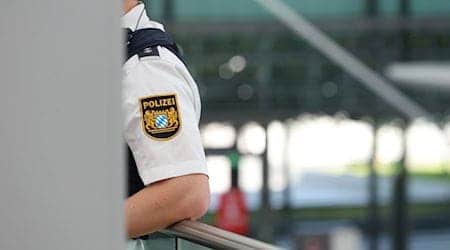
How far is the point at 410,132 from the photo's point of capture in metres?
11.8

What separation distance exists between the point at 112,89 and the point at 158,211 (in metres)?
0.77

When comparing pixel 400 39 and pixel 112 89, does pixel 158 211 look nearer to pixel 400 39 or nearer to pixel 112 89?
pixel 112 89

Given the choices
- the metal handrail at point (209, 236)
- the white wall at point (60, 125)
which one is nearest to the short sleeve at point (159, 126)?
A: the metal handrail at point (209, 236)

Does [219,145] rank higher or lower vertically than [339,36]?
lower

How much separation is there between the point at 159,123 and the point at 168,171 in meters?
0.07

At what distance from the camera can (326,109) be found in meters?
11.4

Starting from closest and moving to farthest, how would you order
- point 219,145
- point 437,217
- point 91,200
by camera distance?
point 91,200 → point 219,145 → point 437,217

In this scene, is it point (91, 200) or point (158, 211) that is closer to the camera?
point (91, 200)

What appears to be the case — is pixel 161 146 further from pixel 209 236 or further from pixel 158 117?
pixel 209 236

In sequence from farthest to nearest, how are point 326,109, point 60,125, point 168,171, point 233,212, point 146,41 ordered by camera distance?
point 326,109
point 233,212
point 146,41
point 168,171
point 60,125

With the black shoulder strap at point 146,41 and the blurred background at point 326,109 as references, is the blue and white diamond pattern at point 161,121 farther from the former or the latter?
the blurred background at point 326,109

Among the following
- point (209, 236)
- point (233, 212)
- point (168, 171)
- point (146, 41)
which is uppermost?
point (146, 41)

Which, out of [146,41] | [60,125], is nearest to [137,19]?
[146,41]

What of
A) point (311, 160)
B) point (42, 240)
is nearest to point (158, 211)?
point (42, 240)
